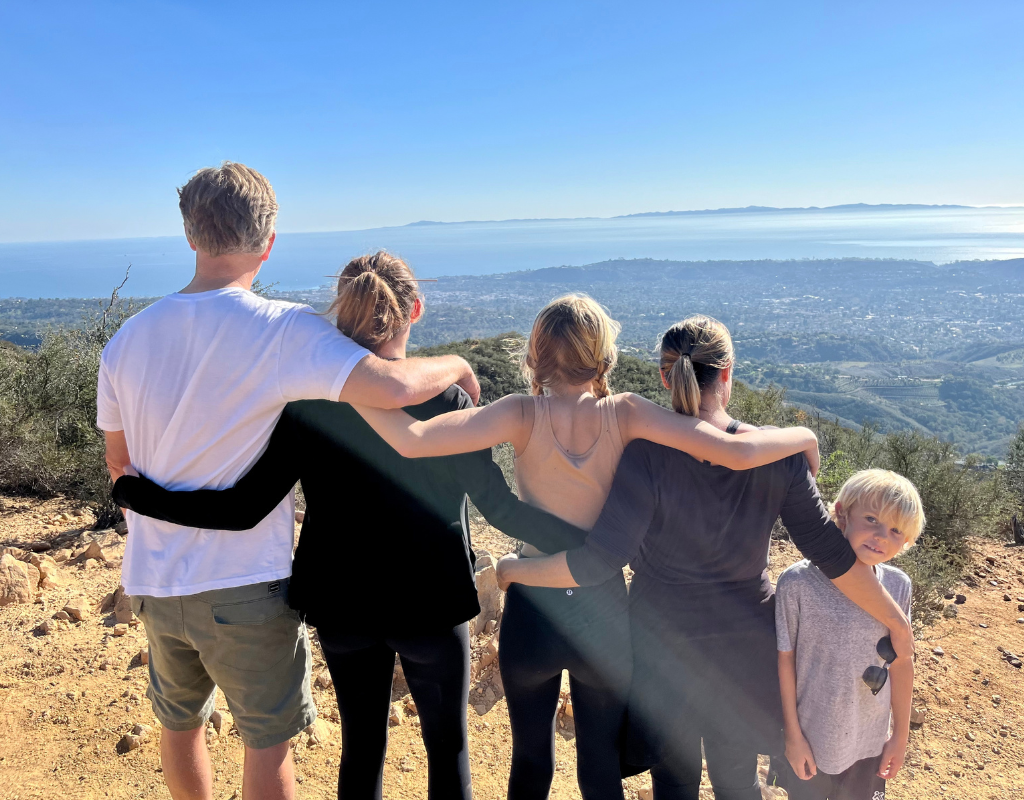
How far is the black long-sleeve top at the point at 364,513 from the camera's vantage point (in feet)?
5.44

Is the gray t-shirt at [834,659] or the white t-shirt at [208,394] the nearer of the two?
the white t-shirt at [208,394]

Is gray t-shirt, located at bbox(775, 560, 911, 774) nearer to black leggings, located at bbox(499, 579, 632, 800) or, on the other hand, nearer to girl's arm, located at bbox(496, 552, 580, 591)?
black leggings, located at bbox(499, 579, 632, 800)

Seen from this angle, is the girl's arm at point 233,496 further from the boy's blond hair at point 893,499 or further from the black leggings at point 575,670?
the boy's blond hair at point 893,499

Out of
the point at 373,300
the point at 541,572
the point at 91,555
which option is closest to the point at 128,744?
the point at 91,555

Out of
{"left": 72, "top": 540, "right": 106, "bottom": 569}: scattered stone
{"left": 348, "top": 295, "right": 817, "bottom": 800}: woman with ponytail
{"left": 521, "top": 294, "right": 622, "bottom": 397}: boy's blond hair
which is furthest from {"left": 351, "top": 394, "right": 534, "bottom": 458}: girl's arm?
{"left": 72, "top": 540, "right": 106, "bottom": 569}: scattered stone

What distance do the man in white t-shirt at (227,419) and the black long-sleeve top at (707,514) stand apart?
2.00 feet

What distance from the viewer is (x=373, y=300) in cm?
164

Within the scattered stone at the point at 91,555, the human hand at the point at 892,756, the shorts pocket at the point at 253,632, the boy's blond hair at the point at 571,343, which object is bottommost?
the scattered stone at the point at 91,555

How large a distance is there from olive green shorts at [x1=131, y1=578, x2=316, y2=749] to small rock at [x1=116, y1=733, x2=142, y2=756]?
1300 millimetres

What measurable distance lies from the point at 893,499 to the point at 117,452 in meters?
2.31

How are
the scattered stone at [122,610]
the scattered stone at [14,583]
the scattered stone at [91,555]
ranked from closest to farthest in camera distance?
the scattered stone at [122,610] → the scattered stone at [14,583] → the scattered stone at [91,555]

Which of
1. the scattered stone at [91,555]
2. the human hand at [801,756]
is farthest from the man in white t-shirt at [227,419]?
the scattered stone at [91,555]

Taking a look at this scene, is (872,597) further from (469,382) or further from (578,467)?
Result: (469,382)

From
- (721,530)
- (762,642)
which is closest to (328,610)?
(721,530)
